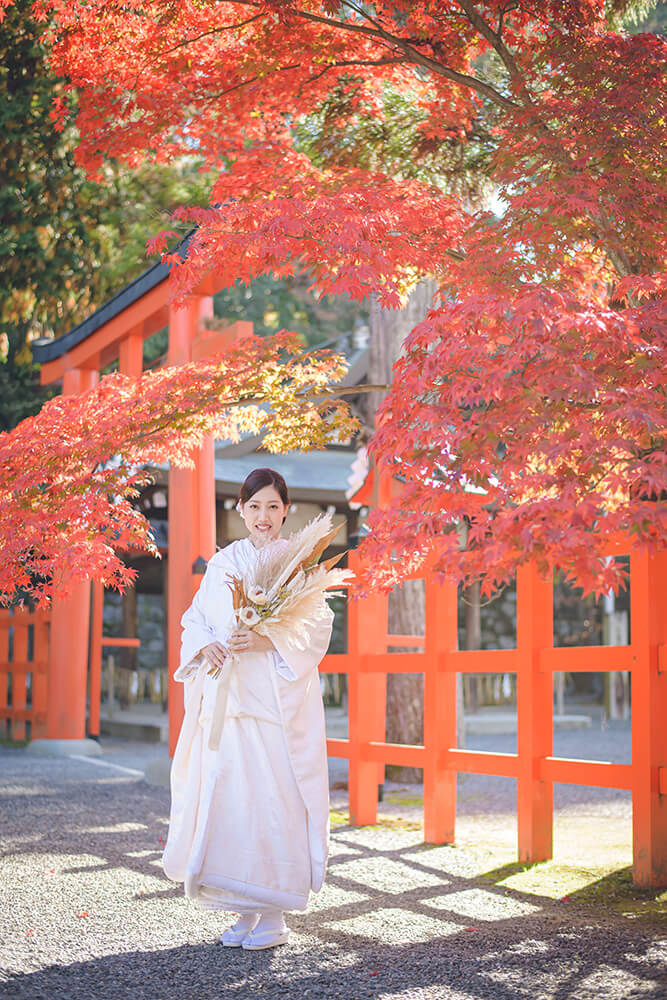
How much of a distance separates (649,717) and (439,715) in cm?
142

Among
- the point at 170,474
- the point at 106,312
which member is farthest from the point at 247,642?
the point at 106,312

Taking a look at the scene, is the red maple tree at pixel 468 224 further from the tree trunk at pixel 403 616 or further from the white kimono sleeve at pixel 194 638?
the tree trunk at pixel 403 616

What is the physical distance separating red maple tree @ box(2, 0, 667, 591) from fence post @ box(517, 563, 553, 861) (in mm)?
451

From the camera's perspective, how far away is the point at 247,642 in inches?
139

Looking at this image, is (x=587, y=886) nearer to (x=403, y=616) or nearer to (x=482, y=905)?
(x=482, y=905)

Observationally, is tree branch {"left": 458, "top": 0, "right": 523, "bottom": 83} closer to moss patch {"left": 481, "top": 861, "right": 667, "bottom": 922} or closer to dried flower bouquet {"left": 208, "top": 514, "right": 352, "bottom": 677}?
dried flower bouquet {"left": 208, "top": 514, "right": 352, "bottom": 677}

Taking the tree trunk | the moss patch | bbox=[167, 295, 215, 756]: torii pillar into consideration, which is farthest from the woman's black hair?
the tree trunk

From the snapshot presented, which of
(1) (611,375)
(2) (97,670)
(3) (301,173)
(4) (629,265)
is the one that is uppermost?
(3) (301,173)

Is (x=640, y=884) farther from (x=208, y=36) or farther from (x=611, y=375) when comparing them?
(x=208, y=36)

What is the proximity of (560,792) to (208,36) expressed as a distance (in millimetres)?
6389

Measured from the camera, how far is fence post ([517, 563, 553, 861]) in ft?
16.2

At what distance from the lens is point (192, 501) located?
7426 millimetres

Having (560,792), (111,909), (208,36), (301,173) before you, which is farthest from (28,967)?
(560,792)

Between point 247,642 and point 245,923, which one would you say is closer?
point 247,642
